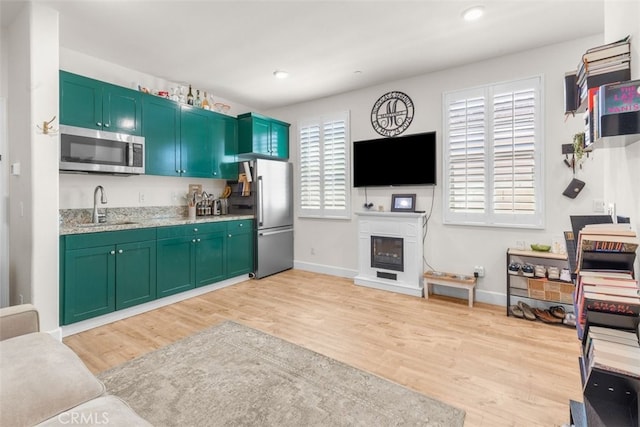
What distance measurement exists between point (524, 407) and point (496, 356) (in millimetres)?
602

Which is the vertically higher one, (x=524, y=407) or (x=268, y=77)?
(x=268, y=77)

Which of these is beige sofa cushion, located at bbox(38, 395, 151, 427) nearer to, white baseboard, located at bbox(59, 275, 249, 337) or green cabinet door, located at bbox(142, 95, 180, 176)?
white baseboard, located at bbox(59, 275, 249, 337)

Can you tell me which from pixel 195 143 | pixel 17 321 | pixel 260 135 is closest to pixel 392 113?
pixel 260 135

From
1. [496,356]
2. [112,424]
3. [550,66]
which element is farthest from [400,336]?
[550,66]

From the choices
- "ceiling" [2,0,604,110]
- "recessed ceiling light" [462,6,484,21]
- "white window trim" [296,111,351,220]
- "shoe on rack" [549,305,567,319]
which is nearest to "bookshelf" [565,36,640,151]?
"recessed ceiling light" [462,6,484,21]

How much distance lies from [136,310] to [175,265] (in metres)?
0.60

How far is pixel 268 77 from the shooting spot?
4.00 meters

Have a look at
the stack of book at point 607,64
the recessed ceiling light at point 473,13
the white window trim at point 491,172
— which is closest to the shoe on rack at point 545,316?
the white window trim at point 491,172

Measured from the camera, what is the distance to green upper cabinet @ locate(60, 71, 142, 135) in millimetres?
2889

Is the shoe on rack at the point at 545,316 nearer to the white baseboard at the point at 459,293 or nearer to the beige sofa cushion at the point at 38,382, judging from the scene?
the white baseboard at the point at 459,293

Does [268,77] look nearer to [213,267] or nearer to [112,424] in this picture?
[213,267]

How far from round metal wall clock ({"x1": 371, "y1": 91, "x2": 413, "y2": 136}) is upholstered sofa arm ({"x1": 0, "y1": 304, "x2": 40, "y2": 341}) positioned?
3994 millimetres

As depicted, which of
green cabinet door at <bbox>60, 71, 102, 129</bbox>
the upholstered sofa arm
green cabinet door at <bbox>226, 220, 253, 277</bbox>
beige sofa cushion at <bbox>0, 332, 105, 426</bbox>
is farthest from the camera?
green cabinet door at <bbox>226, 220, 253, 277</bbox>

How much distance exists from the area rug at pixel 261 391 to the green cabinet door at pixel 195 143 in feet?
7.95
